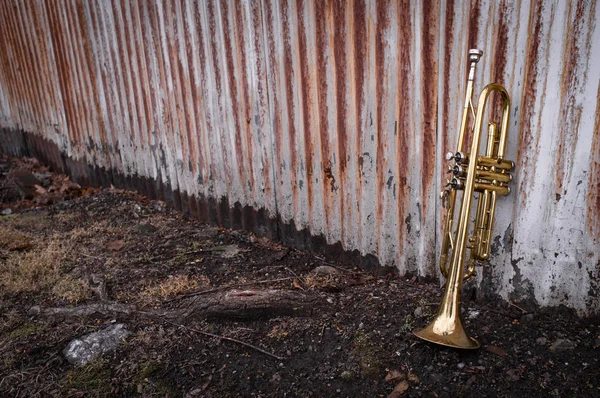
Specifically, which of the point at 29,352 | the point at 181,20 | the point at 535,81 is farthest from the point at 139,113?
the point at 535,81

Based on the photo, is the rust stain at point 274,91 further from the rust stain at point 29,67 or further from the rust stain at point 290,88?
the rust stain at point 29,67

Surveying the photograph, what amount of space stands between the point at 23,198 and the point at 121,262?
3.17 metres

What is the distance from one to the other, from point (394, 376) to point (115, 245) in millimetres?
3048

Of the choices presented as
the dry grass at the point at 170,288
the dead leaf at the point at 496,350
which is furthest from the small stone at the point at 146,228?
the dead leaf at the point at 496,350

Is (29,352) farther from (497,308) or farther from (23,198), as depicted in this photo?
(23,198)

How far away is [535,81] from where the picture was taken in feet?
8.06

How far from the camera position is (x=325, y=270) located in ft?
11.8

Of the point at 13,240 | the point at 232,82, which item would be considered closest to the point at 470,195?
the point at 232,82

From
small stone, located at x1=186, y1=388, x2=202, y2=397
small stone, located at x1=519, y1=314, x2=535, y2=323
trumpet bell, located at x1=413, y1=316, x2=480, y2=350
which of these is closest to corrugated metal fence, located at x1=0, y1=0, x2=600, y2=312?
small stone, located at x1=519, y1=314, x2=535, y2=323

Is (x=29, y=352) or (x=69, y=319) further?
(x=69, y=319)

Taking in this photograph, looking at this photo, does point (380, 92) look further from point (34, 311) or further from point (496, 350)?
point (34, 311)

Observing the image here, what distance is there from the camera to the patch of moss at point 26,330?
308 cm

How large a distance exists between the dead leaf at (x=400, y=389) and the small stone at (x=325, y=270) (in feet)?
4.15

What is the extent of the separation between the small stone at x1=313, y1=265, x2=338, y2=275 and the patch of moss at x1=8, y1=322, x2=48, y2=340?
1.89 m
